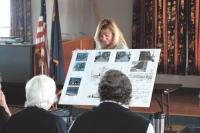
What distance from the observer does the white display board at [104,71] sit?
3496 millimetres

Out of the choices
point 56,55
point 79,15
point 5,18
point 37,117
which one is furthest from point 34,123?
point 5,18

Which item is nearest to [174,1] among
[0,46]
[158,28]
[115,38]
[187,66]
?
[158,28]

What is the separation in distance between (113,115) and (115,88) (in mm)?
151

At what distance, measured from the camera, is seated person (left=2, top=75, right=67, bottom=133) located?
230 cm

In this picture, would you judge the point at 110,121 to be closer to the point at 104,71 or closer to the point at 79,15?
the point at 104,71

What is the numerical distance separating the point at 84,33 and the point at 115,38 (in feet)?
13.3

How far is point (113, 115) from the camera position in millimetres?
2135

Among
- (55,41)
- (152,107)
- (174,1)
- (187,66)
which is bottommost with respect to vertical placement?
(152,107)

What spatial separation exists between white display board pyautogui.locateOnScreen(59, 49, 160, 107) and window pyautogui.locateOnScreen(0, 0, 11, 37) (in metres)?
4.44

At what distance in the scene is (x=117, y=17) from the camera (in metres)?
7.60

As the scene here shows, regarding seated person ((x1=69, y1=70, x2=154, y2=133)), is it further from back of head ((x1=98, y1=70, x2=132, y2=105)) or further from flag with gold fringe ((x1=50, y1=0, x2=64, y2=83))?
flag with gold fringe ((x1=50, y1=0, x2=64, y2=83))

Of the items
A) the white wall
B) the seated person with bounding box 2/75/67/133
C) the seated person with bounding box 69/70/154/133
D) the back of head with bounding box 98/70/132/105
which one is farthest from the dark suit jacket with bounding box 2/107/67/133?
the white wall

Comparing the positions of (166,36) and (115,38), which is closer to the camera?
(115,38)

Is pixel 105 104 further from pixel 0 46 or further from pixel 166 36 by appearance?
pixel 166 36
